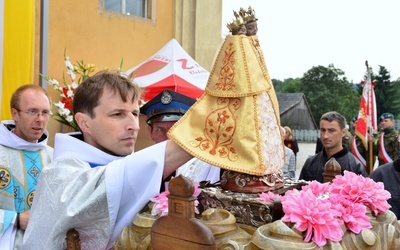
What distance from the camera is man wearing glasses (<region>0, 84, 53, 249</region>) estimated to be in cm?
289

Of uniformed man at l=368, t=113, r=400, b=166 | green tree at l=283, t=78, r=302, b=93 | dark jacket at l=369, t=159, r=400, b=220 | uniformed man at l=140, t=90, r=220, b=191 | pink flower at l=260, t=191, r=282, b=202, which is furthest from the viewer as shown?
green tree at l=283, t=78, r=302, b=93

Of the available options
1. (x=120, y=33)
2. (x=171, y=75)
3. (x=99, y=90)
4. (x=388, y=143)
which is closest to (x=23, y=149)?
(x=99, y=90)

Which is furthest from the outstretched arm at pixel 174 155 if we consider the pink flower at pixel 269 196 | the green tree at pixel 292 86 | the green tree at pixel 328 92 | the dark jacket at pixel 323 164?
the green tree at pixel 292 86

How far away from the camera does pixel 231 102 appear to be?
153cm

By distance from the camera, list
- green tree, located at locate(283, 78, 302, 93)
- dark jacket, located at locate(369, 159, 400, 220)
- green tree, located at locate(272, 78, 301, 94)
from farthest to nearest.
A: green tree, located at locate(283, 78, 302, 93), green tree, located at locate(272, 78, 301, 94), dark jacket, located at locate(369, 159, 400, 220)

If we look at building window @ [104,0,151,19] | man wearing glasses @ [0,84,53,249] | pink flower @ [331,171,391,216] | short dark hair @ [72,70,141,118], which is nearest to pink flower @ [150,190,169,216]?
short dark hair @ [72,70,141,118]

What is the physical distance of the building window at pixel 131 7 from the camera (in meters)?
7.35

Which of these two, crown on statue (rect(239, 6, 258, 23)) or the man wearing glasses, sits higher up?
crown on statue (rect(239, 6, 258, 23))

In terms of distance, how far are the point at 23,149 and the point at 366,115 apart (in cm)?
601

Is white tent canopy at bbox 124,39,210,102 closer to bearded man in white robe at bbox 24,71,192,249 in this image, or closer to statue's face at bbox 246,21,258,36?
bearded man in white robe at bbox 24,71,192,249

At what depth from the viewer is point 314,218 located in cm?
126

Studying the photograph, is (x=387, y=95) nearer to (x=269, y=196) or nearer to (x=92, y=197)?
(x=269, y=196)

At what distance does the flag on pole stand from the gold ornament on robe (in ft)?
20.5

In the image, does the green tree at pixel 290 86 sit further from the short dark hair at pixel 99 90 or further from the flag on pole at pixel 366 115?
the short dark hair at pixel 99 90
